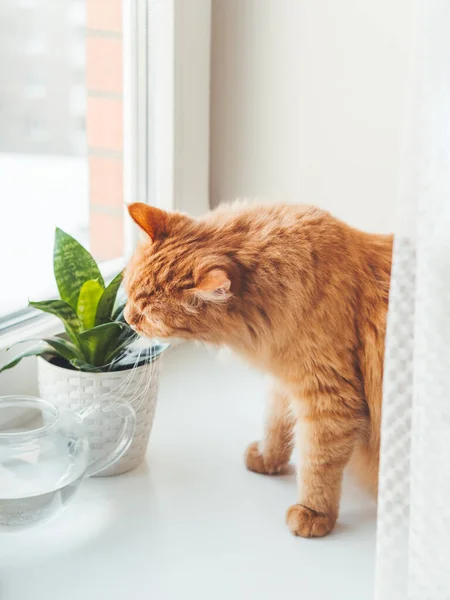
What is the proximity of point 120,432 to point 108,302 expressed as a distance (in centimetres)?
16

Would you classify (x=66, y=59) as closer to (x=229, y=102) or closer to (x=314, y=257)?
(x=229, y=102)

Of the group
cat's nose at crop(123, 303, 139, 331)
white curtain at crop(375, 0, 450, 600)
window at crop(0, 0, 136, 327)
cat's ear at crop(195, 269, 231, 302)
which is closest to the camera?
white curtain at crop(375, 0, 450, 600)

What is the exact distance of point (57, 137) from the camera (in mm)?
1239

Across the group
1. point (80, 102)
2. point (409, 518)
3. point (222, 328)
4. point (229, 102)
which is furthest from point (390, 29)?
point (409, 518)

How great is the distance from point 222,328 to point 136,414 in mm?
198

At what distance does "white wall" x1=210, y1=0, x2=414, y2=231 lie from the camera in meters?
1.27

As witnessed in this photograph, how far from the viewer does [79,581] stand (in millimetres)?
784

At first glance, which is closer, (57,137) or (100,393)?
(100,393)

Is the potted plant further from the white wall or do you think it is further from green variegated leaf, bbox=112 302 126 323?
the white wall

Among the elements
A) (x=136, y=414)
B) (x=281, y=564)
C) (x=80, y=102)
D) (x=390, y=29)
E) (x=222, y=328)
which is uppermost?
(x=390, y=29)

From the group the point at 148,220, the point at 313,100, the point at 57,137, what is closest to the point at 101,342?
the point at 148,220

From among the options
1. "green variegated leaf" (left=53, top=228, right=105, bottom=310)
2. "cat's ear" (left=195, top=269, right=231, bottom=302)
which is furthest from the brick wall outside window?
"cat's ear" (left=195, top=269, right=231, bottom=302)

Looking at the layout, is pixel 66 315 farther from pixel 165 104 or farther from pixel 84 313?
pixel 165 104

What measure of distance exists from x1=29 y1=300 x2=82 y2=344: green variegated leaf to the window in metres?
0.19
